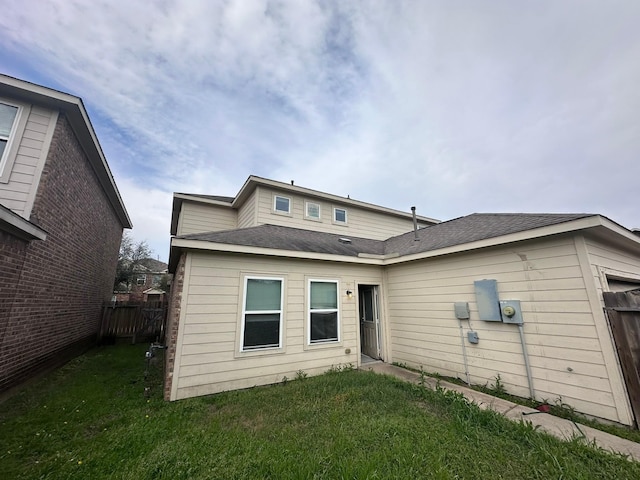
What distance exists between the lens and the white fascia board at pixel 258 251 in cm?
468

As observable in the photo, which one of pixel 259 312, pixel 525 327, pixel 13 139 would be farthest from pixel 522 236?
pixel 13 139

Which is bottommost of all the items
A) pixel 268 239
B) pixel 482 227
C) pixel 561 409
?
pixel 561 409

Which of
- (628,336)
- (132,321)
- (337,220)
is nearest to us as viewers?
(628,336)

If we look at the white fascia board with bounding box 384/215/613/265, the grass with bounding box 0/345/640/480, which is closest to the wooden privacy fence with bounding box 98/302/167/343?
the grass with bounding box 0/345/640/480

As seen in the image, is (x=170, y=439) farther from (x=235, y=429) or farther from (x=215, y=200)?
(x=215, y=200)

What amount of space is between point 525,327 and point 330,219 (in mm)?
6540

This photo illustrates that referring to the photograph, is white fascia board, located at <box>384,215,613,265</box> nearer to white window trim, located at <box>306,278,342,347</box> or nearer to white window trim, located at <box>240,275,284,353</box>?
white window trim, located at <box>306,278,342,347</box>

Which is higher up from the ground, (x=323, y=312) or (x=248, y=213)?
(x=248, y=213)

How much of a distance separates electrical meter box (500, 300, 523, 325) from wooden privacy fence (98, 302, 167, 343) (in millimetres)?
11480

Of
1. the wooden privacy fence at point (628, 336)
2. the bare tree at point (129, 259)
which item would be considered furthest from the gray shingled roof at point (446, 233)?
the bare tree at point (129, 259)

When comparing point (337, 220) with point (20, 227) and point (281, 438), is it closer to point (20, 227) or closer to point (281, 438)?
point (281, 438)

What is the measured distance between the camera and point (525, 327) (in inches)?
173

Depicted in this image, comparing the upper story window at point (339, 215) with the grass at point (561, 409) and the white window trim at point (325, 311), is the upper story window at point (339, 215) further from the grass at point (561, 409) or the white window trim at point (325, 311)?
the grass at point (561, 409)

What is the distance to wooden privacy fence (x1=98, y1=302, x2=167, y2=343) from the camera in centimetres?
983
